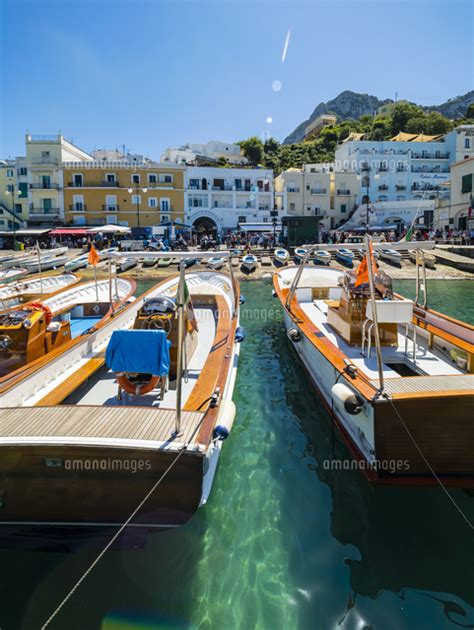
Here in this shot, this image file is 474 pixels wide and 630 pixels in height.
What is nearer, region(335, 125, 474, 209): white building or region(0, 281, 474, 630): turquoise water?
region(0, 281, 474, 630): turquoise water

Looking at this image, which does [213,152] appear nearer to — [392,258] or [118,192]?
[118,192]

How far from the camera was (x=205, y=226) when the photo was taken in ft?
170

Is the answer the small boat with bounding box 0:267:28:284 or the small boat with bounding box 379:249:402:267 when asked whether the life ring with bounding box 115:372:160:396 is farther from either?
the small boat with bounding box 379:249:402:267

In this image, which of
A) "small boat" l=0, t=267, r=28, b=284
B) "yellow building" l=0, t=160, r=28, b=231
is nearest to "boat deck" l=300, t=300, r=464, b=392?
"small boat" l=0, t=267, r=28, b=284

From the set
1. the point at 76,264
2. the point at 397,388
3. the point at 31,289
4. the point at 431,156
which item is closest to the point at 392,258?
the point at 76,264

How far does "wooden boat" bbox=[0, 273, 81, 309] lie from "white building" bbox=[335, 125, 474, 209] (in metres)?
48.3

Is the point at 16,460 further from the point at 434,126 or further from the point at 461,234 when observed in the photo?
the point at 434,126

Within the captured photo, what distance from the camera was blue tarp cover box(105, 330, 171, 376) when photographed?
595cm

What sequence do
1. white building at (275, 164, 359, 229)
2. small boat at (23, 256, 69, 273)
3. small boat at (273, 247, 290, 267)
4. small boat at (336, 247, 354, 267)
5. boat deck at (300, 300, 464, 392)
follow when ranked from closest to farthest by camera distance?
boat deck at (300, 300, 464, 392)
small boat at (23, 256, 69, 273)
small boat at (336, 247, 354, 267)
small boat at (273, 247, 290, 267)
white building at (275, 164, 359, 229)

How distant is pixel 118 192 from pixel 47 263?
18438 mm

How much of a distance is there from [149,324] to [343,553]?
4620mm

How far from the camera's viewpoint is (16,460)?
13.9ft

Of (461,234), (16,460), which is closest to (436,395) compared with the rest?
(16,460)

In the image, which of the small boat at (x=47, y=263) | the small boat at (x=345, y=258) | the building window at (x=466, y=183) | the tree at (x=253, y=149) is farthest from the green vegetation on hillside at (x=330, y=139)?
the small boat at (x=47, y=263)
